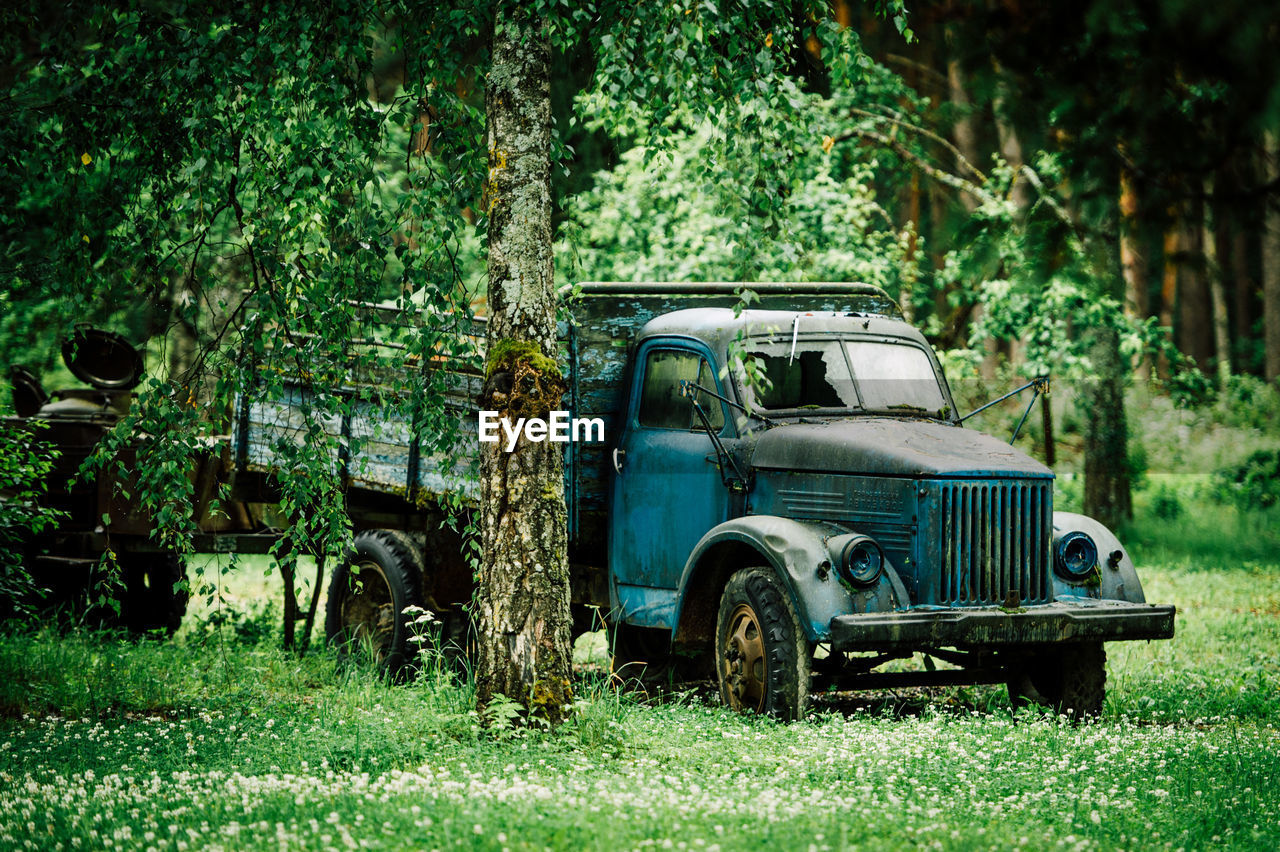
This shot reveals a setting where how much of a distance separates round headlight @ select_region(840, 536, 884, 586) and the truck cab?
0.5 inches

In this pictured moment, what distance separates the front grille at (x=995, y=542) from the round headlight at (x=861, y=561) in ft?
1.23

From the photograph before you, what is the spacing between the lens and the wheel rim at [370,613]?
9555 mm

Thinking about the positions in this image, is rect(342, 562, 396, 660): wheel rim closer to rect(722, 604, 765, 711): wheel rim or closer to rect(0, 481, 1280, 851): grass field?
rect(0, 481, 1280, 851): grass field

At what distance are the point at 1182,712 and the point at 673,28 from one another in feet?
16.7

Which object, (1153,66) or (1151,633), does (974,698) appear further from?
(1153,66)

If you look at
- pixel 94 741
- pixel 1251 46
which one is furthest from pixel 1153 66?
pixel 94 741

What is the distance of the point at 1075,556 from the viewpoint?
7.73 meters

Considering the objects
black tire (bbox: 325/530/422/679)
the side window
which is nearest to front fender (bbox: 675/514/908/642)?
the side window

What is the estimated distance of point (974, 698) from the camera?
844 centimetres

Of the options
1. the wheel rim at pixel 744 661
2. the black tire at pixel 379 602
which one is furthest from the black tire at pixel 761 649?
the black tire at pixel 379 602

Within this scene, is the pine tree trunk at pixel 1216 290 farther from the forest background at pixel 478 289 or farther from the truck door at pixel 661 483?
the truck door at pixel 661 483

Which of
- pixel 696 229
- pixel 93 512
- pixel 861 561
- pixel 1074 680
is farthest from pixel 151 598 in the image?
pixel 1074 680

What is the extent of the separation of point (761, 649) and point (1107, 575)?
83.7 inches

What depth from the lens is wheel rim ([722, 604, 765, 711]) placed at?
7340 mm
